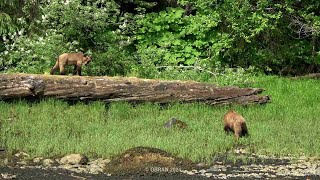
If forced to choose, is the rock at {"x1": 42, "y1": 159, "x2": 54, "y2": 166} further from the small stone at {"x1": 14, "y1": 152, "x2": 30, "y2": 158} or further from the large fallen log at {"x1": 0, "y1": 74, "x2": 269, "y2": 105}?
the large fallen log at {"x1": 0, "y1": 74, "x2": 269, "y2": 105}

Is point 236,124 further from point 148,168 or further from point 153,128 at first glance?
point 148,168

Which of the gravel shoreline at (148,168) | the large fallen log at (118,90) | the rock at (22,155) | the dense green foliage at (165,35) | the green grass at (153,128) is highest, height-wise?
the dense green foliage at (165,35)

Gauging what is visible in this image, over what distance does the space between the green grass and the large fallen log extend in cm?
21

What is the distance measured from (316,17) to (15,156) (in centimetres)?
1332

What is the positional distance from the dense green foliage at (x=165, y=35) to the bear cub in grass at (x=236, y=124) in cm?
535

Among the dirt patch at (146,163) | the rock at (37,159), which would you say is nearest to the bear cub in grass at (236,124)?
the dirt patch at (146,163)

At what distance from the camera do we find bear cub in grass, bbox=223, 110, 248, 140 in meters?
11.0

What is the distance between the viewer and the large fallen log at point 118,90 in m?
13.4

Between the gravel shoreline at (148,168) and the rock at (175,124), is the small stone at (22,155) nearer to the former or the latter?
the gravel shoreline at (148,168)

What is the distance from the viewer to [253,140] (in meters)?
10.8

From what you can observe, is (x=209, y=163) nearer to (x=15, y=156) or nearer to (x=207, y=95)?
(x=15, y=156)

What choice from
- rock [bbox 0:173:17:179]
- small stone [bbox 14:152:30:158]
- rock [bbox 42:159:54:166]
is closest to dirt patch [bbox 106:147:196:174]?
rock [bbox 42:159:54:166]

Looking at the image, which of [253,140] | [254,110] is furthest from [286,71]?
[253,140]

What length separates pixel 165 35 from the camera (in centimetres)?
2178
